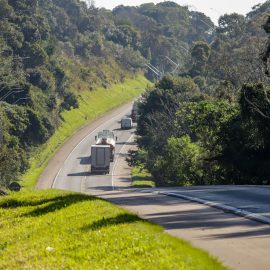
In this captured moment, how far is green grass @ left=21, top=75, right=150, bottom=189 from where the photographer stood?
97938 mm

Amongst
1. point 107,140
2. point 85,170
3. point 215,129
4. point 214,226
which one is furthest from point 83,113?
point 214,226

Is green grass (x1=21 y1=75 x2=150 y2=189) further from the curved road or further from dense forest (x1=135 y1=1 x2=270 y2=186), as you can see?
the curved road

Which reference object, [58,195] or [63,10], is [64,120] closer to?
[63,10]

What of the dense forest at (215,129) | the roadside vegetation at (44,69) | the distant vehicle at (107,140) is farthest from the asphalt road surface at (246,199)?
the distant vehicle at (107,140)

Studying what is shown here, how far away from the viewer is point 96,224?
56.3 ft

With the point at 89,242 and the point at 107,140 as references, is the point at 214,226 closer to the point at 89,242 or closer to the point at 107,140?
the point at 89,242

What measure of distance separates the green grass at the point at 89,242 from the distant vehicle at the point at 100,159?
70.4 metres

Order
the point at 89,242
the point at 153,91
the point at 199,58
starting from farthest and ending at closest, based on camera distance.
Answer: the point at 199,58, the point at 153,91, the point at 89,242

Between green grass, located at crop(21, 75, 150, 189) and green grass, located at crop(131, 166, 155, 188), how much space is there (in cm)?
1141

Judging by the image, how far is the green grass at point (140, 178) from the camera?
271 feet

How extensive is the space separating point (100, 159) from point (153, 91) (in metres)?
15.4

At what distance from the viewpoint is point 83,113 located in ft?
437

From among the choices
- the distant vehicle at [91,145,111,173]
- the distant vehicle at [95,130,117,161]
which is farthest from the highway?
the distant vehicle at [95,130,117,161]

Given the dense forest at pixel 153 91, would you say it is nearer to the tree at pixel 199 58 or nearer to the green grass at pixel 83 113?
the tree at pixel 199 58
